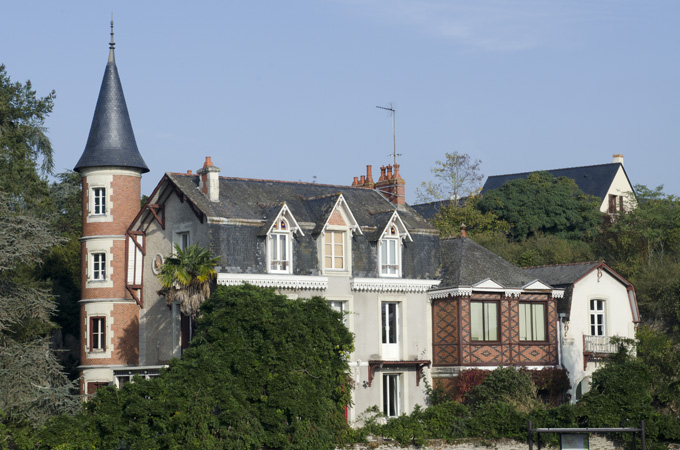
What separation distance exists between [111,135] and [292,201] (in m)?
7.16

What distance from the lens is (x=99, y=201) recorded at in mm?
37188

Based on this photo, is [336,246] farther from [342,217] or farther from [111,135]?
[111,135]

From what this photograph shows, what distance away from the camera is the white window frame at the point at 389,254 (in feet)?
115

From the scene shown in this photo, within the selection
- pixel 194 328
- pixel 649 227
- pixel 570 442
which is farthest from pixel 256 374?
pixel 649 227

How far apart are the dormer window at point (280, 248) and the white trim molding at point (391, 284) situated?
8.08ft

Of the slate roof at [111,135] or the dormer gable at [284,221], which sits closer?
the dormer gable at [284,221]

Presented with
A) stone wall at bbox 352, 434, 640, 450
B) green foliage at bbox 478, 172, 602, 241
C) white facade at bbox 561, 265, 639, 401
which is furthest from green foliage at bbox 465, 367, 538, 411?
green foliage at bbox 478, 172, 602, 241

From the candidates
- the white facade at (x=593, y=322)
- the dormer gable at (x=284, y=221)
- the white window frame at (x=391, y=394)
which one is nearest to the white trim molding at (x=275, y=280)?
the dormer gable at (x=284, y=221)

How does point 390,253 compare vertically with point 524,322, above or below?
above

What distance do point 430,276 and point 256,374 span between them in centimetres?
977

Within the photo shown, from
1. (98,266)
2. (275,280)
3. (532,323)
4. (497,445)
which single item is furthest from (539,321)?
(98,266)

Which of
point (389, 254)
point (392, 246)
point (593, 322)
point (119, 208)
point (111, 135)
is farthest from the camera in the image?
point (593, 322)

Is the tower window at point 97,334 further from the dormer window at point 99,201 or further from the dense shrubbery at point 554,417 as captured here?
the dense shrubbery at point 554,417

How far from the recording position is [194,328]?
33.3 m
